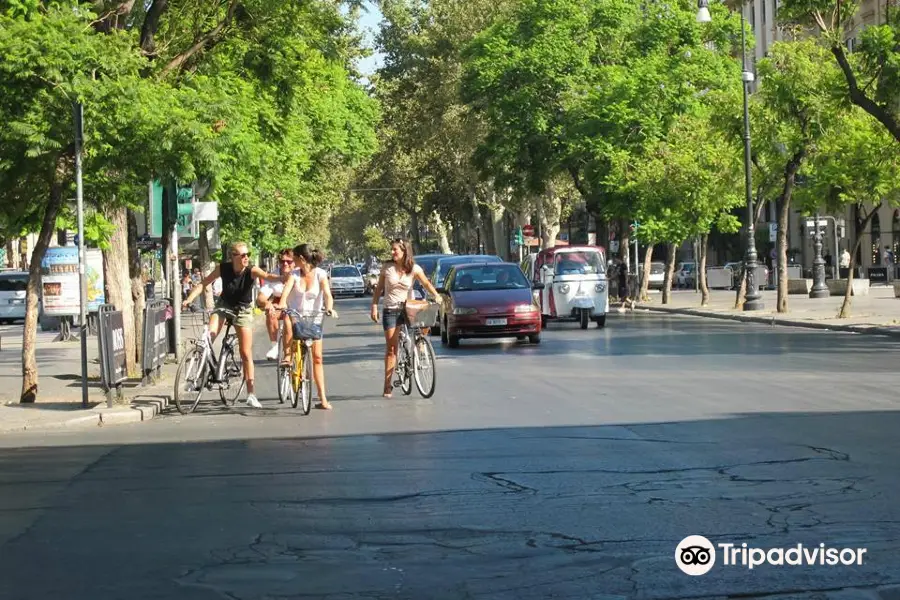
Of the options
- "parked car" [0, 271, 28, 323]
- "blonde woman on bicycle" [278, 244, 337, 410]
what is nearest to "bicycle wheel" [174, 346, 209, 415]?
"blonde woman on bicycle" [278, 244, 337, 410]

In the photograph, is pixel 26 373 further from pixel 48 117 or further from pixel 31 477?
pixel 31 477

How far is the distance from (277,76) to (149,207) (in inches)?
138

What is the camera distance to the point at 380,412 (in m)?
16.4

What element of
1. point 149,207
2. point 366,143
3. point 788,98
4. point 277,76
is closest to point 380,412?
point 277,76

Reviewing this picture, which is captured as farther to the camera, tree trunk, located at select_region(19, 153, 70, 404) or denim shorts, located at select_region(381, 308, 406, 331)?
tree trunk, located at select_region(19, 153, 70, 404)

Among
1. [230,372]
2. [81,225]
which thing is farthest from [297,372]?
[81,225]

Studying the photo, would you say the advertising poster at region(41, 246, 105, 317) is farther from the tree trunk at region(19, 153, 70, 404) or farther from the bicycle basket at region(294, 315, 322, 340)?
the bicycle basket at region(294, 315, 322, 340)

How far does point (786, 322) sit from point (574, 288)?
198 inches

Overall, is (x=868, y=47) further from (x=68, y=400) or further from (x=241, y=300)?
(x=68, y=400)

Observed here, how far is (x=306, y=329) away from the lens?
1712cm

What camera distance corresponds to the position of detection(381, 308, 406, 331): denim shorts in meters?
18.2

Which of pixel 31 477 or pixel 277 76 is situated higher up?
pixel 277 76

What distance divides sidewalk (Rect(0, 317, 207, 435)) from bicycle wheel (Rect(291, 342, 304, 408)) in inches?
66.9

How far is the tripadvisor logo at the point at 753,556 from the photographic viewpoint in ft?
24.2
